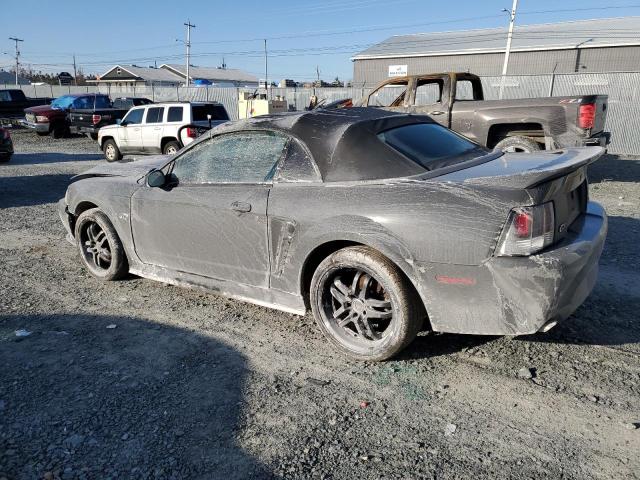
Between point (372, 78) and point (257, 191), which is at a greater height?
point (372, 78)

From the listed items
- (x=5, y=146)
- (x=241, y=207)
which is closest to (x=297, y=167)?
(x=241, y=207)

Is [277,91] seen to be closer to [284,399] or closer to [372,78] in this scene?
[372,78]

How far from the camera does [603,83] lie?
15.4 meters

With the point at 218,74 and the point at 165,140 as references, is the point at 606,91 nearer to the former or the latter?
the point at 165,140

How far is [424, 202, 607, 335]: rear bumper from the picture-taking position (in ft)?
9.24

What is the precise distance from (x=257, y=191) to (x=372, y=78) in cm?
3967

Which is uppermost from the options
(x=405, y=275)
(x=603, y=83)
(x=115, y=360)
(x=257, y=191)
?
(x=603, y=83)

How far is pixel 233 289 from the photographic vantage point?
3.98 metres

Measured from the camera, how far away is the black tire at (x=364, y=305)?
125 inches

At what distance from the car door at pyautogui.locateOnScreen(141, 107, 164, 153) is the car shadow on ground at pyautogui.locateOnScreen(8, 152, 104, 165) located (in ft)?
7.77

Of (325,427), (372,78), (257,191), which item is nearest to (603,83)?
(257,191)

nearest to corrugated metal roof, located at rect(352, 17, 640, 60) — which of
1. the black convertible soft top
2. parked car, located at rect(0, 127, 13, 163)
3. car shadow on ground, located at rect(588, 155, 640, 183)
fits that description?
car shadow on ground, located at rect(588, 155, 640, 183)

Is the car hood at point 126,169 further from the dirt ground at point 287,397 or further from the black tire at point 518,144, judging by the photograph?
the black tire at point 518,144

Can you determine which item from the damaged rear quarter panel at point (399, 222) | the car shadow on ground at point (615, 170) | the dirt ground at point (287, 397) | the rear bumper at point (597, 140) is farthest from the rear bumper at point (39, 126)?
the damaged rear quarter panel at point (399, 222)
